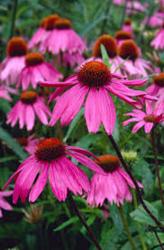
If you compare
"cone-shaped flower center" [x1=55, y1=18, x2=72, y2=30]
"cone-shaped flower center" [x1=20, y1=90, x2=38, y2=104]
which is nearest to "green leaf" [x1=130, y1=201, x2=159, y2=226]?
"cone-shaped flower center" [x1=20, y1=90, x2=38, y2=104]

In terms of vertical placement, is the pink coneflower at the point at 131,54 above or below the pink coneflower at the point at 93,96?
below

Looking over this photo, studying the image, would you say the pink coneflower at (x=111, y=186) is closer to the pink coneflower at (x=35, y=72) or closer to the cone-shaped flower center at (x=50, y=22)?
the pink coneflower at (x=35, y=72)

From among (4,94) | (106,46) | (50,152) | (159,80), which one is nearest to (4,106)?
(4,94)

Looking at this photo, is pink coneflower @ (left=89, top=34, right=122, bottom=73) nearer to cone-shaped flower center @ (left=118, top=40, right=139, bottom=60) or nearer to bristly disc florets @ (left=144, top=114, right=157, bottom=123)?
cone-shaped flower center @ (left=118, top=40, right=139, bottom=60)

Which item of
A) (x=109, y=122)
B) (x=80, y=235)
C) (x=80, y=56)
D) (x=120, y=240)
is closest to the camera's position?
(x=109, y=122)

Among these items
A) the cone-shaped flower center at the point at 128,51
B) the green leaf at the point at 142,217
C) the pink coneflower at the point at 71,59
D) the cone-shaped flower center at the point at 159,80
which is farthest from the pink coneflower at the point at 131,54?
the green leaf at the point at 142,217

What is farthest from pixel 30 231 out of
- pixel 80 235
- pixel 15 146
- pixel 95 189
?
pixel 95 189

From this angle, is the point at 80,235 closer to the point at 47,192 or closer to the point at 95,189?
the point at 47,192
